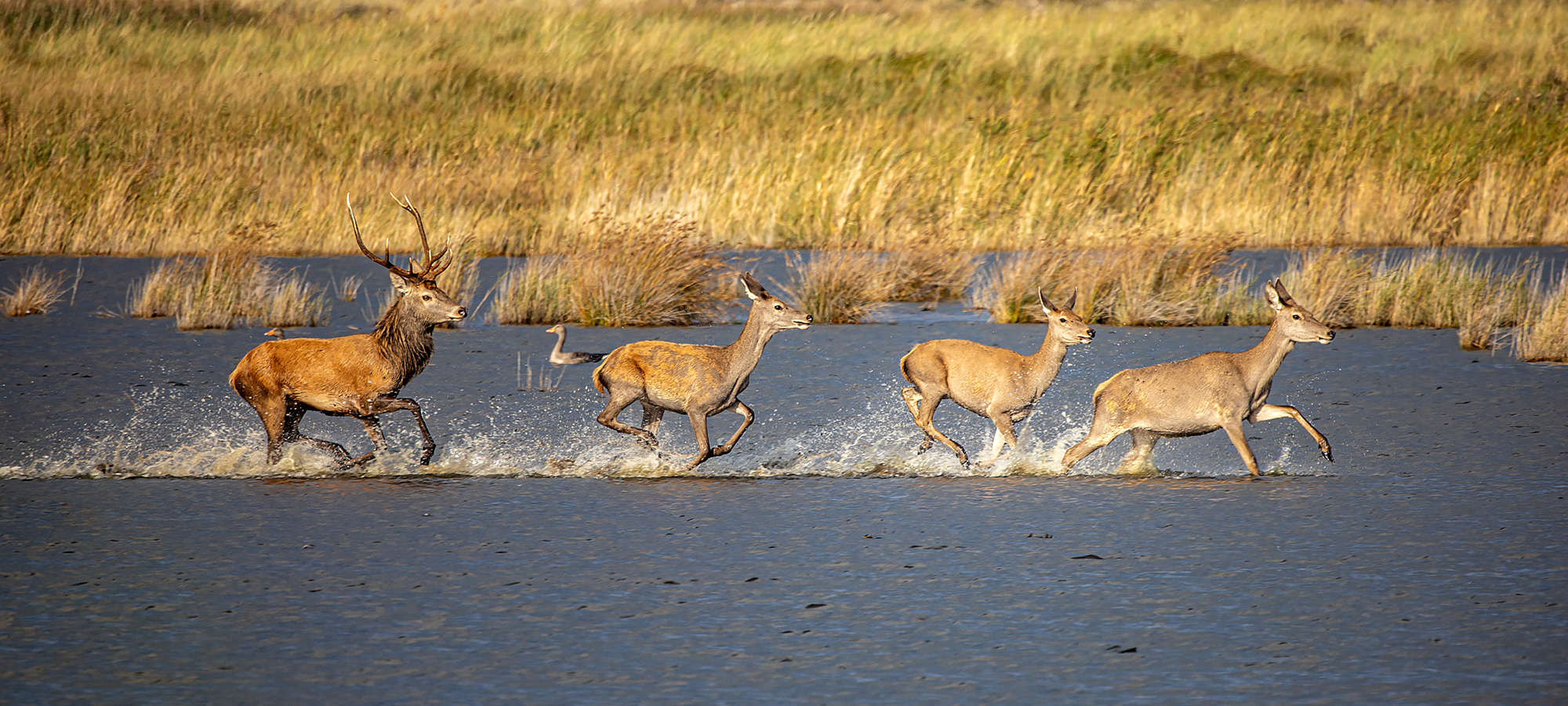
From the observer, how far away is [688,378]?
9.16m

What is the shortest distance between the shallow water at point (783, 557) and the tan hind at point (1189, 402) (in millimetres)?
213

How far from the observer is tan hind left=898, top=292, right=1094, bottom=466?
9328 millimetres

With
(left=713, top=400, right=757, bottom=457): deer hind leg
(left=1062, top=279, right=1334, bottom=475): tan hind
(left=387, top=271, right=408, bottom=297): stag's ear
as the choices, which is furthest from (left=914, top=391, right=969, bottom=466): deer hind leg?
(left=387, top=271, right=408, bottom=297): stag's ear

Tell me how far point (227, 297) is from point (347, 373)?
634cm

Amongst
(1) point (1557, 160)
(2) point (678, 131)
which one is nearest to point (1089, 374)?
(1) point (1557, 160)

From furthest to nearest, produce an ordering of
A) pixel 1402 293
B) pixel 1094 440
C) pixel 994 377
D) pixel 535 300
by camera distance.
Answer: pixel 535 300 < pixel 1402 293 < pixel 994 377 < pixel 1094 440

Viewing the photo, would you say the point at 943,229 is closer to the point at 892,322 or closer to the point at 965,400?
the point at 892,322

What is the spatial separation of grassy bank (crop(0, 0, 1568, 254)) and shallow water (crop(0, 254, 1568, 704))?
6496mm

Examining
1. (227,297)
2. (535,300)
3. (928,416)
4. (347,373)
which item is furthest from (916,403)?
(227,297)

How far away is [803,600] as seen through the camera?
6.25 meters

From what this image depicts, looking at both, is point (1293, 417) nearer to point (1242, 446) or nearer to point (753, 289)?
point (1242, 446)

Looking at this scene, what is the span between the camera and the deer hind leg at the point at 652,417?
952 centimetres

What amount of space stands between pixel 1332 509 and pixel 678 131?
61.3ft

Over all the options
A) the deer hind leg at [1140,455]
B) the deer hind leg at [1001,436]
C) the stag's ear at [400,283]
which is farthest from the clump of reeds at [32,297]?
the deer hind leg at [1140,455]
